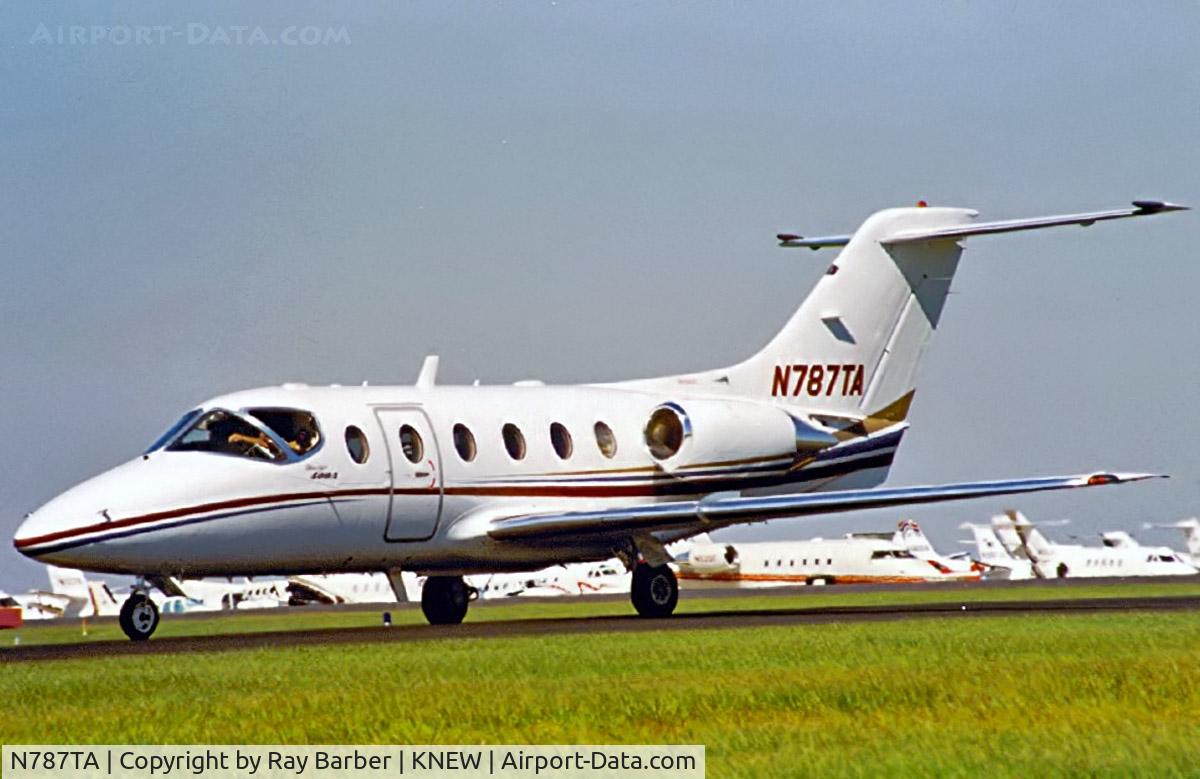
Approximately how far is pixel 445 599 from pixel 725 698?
57.0 feet

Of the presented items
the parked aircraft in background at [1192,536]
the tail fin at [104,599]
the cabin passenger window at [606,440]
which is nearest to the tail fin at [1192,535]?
the parked aircraft in background at [1192,536]

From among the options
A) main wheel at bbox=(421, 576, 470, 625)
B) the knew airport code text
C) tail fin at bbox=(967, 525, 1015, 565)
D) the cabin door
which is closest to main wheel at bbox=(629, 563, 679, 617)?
main wheel at bbox=(421, 576, 470, 625)

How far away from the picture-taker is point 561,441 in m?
30.9

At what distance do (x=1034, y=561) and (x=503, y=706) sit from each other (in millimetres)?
78534

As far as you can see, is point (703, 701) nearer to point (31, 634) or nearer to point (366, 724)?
point (366, 724)

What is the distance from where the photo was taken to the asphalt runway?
77.6 ft

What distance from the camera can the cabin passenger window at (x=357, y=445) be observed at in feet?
91.9

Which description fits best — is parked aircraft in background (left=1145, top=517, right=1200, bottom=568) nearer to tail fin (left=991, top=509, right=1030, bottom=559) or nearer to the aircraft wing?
tail fin (left=991, top=509, right=1030, bottom=559)

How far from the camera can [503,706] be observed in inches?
556

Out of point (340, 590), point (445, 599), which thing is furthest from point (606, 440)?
point (340, 590)

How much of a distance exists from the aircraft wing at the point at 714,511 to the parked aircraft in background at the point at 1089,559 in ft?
192

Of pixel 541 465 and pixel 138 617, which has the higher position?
pixel 541 465

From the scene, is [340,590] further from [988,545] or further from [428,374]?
[428,374]

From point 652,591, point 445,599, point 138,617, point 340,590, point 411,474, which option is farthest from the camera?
point 340,590
